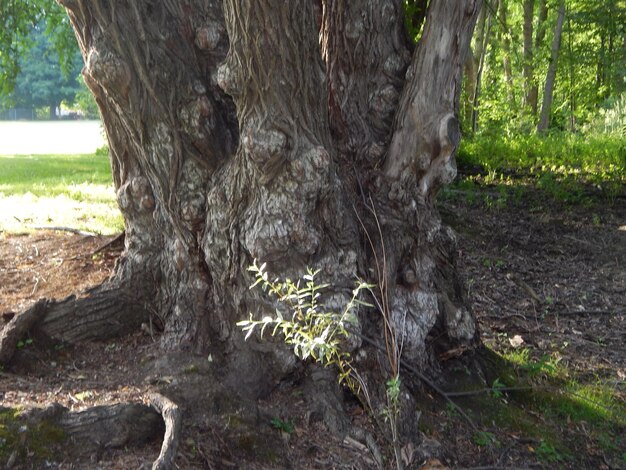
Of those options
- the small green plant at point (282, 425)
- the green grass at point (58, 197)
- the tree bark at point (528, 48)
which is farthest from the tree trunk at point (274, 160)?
the tree bark at point (528, 48)

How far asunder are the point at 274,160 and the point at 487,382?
6.91ft

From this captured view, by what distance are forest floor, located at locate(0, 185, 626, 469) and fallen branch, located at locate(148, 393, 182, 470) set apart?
13cm

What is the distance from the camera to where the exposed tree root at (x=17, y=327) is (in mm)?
4199

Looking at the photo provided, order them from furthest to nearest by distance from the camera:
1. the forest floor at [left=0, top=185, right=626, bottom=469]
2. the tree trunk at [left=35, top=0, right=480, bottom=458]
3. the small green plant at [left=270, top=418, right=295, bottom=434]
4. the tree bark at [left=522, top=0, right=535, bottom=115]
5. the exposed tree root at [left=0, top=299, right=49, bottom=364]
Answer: the tree bark at [left=522, top=0, right=535, bottom=115], the exposed tree root at [left=0, top=299, right=49, bottom=364], the tree trunk at [left=35, top=0, right=480, bottom=458], the small green plant at [left=270, top=418, right=295, bottom=434], the forest floor at [left=0, top=185, right=626, bottom=469]

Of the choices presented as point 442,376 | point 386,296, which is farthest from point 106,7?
point 442,376

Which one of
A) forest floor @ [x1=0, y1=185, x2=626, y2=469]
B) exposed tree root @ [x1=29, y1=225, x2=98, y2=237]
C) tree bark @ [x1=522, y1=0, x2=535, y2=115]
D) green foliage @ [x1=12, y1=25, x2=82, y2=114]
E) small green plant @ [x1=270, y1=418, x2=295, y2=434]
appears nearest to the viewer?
forest floor @ [x1=0, y1=185, x2=626, y2=469]

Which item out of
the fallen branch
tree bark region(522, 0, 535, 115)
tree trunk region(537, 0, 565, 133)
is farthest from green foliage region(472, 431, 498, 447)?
tree trunk region(537, 0, 565, 133)

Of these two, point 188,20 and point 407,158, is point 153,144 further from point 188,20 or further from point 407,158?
point 407,158

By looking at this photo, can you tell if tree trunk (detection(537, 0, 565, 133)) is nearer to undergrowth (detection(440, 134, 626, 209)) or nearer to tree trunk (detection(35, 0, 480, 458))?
undergrowth (detection(440, 134, 626, 209))

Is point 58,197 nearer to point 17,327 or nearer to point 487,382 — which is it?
point 17,327

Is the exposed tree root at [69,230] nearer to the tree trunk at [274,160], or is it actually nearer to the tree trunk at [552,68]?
the tree trunk at [274,160]

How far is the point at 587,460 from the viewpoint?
13.9 feet

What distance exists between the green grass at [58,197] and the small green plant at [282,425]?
4.48m

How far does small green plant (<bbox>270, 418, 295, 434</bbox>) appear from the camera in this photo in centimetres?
388
